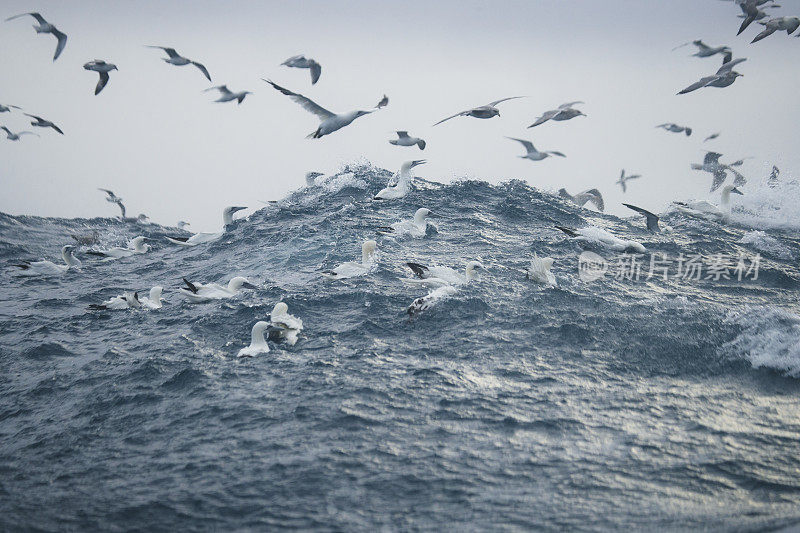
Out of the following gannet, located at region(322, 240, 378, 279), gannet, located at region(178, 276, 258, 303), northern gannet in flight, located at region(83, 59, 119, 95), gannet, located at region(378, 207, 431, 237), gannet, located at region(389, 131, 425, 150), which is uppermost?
northern gannet in flight, located at region(83, 59, 119, 95)

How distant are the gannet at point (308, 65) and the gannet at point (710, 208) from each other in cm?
1252

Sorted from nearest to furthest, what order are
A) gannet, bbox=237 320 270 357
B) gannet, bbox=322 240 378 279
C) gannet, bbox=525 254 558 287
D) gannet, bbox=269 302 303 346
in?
gannet, bbox=237 320 270 357 → gannet, bbox=269 302 303 346 → gannet, bbox=525 254 558 287 → gannet, bbox=322 240 378 279

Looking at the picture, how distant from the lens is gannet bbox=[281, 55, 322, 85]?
15.1 m

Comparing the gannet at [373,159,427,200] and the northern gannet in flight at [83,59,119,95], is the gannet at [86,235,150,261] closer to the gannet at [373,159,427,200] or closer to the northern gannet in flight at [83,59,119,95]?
the northern gannet in flight at [83,59,119,95]

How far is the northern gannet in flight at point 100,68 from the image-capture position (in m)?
15.1

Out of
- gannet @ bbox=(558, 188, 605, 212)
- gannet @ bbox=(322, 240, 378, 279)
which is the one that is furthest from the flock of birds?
gannet @ bbox=(558, 188, 605, 212)

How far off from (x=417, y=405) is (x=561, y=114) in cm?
881

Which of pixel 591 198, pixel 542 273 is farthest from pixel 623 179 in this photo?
pixel 542 273

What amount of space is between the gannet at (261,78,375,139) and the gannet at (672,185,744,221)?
13126mm

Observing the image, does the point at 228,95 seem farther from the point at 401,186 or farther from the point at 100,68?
the point at 401,186

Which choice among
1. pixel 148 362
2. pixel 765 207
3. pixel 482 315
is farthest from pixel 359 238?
pixel 765 207

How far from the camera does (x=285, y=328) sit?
991 centimetres

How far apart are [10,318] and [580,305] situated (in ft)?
39.8

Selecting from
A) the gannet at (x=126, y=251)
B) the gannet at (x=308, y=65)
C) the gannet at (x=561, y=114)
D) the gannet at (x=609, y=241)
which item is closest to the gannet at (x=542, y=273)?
the gannet at (x=609, y=241)
